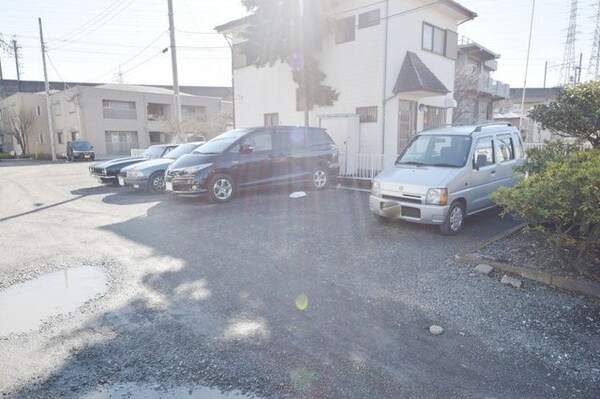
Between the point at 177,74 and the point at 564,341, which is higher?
the point at 177,74

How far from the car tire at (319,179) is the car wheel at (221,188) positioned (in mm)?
2409

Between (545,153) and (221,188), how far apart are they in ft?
22.1

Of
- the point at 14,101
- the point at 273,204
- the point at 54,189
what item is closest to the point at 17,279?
the point at 273,204

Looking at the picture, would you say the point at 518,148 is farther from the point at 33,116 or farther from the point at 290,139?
the point at 33,116

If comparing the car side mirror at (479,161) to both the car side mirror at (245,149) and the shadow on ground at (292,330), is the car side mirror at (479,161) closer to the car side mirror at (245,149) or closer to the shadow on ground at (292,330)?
the shadow on ground at (292,330)

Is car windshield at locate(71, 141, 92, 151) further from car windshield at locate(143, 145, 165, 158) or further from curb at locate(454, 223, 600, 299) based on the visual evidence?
curb at locate(454, 223, 600, 299)

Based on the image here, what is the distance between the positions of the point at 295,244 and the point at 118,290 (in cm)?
265

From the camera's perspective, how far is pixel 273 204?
30.2ft

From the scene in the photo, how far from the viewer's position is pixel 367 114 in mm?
14906

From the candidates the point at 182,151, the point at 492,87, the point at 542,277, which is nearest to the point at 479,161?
the point at 542,277

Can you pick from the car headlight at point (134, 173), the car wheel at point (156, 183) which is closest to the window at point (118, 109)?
the car headlight at point (134, 173)

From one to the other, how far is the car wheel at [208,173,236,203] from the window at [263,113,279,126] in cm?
930

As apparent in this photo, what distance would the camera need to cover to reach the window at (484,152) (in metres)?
6.87

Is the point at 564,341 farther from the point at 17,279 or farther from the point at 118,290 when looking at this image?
the point at 17,279
